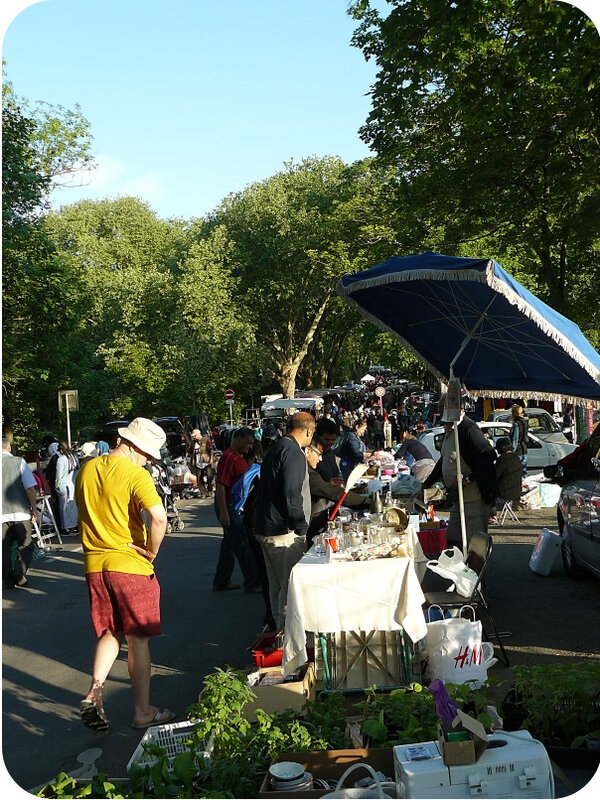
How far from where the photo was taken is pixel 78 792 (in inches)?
144

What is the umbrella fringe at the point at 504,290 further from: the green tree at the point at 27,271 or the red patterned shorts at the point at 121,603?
the green tree at the point at 27,271

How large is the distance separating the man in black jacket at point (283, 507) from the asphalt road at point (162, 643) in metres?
0.83

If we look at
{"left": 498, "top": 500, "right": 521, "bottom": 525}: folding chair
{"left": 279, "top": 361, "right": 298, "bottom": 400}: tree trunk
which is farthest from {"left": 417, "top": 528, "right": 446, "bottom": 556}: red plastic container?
{"left": 279, "top": 361, "right": 298, "bottom": 400}: tree trunk

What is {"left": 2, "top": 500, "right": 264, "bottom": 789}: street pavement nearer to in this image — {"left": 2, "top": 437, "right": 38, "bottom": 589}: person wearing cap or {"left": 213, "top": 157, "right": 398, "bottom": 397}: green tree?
{"left": 2, "top": 437, "right": 38, "bottom": 589}: person wearing cap

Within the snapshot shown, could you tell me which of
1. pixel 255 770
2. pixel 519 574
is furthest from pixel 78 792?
pixel 519 574

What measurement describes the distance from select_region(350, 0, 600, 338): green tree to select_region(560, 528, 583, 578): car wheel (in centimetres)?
407

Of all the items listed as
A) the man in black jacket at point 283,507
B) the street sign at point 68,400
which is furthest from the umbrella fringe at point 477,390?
the street sign at point 68,400

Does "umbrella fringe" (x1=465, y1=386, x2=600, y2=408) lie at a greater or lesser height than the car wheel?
greater

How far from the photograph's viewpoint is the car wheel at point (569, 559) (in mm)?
9914

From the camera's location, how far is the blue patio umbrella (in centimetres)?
711

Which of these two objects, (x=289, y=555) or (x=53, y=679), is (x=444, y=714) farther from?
(x=53, y=679)

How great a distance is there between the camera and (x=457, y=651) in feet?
19.6

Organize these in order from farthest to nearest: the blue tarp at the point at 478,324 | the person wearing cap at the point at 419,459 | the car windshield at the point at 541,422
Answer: the car windshield at the point at 541,422 < the person wearing cap at the point at 419,459 < the blue tarp at the point at 478,324

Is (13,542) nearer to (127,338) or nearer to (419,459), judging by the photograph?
(419,459)
